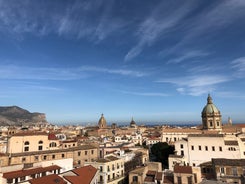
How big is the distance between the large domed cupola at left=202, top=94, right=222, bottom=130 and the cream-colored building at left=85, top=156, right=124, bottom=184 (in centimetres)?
6021

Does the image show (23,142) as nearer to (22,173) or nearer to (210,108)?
(22,173)

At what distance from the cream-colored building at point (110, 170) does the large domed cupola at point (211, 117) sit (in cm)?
6021

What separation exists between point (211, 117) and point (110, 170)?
65436 millimetres

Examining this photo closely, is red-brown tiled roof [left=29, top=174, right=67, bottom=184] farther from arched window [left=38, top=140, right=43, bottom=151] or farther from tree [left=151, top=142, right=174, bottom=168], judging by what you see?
tree [left=151, top=142, right=174, bottom=168]

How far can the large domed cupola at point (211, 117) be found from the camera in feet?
306

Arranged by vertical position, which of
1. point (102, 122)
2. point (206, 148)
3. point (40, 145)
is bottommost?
point (206, 148)

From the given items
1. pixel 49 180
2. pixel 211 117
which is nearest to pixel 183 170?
pixel 49 180

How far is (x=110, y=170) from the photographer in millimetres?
43938

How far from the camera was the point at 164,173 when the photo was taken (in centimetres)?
4044

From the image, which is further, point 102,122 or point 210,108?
point 102,122

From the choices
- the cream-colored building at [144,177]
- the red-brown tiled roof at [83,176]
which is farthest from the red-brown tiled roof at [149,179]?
the red-brown tiled roof at [83,176]

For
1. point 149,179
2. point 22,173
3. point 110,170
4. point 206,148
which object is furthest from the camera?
point 206,148

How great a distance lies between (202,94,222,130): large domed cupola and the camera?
93.2 meters

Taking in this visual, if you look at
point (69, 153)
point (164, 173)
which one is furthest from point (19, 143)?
point (164, 173)
